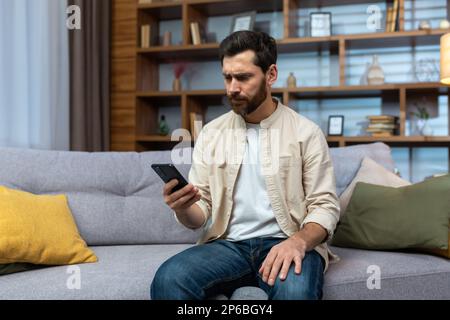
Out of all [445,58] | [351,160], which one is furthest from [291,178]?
[445,58]

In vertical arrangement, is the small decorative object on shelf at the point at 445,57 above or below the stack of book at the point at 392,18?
below

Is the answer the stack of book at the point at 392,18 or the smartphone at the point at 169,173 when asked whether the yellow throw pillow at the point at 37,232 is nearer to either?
the smartphone at the point at 169,173

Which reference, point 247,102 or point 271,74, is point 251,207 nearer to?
point 247,102

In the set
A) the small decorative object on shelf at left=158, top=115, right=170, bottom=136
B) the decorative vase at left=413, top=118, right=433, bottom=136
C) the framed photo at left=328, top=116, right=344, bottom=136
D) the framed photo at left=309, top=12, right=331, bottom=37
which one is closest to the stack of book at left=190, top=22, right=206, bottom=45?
the small decorative object on shelf at left=158, top=115, right=170, bottom=136

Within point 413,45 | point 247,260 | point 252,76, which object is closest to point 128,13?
point 413,45

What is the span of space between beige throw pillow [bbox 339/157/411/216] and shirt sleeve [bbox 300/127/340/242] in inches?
20.6

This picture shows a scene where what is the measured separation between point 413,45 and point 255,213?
8.34 feet

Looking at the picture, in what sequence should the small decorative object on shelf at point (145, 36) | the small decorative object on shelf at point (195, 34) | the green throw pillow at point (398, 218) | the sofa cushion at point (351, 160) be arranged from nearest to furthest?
the green throw pillow at point (398, 218)
the sofa cushion at point (351, 160)
the small decorative object on shelf at point (195, 34)
the small decorative object on shelf at point (145, 36)

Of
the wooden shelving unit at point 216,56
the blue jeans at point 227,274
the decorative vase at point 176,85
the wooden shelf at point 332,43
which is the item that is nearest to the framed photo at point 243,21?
the wooden shelving unit at point 216,56

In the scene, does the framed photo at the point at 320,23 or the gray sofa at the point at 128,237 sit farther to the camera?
the framed photo at the point at 320,23

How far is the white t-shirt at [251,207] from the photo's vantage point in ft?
4.91

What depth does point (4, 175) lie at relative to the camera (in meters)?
1.86

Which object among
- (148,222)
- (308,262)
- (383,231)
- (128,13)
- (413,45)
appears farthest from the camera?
(128,13)

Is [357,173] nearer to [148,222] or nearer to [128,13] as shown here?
[148,222]
